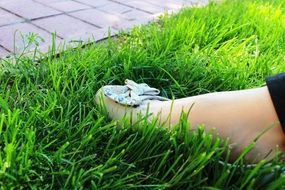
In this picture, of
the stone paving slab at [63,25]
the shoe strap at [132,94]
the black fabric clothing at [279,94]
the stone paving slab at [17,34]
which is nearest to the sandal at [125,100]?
the shoe strap at [132,94]

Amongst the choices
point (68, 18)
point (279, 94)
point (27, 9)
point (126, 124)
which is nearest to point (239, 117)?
point (279, 94)

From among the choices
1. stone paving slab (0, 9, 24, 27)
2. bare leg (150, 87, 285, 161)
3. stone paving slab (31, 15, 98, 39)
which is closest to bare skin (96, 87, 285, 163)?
bare leg (150, 87, 285, 161)

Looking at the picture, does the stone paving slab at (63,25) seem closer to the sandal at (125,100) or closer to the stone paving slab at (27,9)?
the stone paving slab at (27,9)

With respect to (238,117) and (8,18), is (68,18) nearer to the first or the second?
(8,18)

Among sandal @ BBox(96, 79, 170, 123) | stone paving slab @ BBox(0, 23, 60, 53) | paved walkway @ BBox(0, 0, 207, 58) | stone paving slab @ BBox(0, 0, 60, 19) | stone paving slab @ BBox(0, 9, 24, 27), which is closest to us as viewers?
sandal @ BBox(96, 79, 170, 123)

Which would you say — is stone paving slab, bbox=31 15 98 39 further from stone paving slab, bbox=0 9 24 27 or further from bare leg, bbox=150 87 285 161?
bare leg, bbox=150 87 285 161

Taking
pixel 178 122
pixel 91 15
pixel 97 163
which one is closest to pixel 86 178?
pixel 97 163
